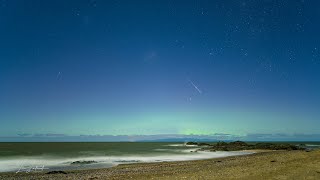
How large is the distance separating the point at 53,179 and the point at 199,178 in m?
15.9

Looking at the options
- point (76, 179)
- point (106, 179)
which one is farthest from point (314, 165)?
point (76, 179)

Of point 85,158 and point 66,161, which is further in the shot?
point 85,158

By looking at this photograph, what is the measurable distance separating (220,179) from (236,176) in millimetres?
1811

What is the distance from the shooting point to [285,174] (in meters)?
23.5

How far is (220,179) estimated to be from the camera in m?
22.9

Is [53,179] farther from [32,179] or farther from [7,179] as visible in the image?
[7,179]

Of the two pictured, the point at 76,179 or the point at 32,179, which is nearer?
the point at 76,179

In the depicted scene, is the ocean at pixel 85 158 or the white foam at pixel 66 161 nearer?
the ocean at pixel 85 158

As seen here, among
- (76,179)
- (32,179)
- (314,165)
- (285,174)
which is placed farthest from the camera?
(32,179)

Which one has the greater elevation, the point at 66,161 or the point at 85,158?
the point at 85,158

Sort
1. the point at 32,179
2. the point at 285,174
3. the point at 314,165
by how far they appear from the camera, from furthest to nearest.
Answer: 1. the point at 32,179
2. the point at 314,165
3. the point at 285,174

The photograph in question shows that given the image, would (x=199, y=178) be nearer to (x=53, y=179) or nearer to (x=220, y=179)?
(x=220, y=179)

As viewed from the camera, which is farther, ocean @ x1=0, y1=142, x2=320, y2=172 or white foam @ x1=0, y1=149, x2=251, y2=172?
white foam @ x1=0, y1=149, x2=251, y2=172

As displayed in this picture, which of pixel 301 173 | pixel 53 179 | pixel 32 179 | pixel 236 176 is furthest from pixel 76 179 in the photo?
pixel 301 173
